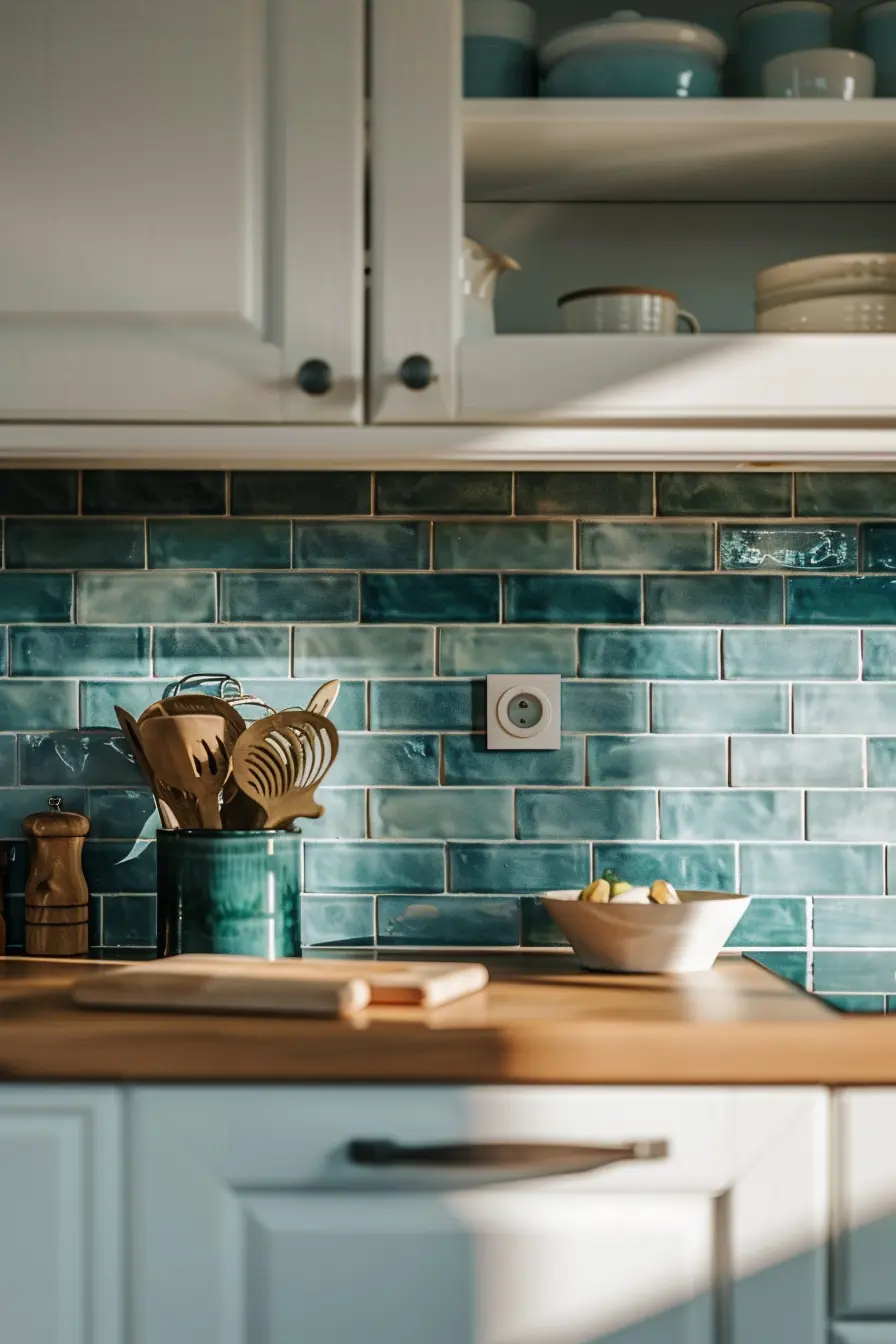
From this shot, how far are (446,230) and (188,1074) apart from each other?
877 millimetres

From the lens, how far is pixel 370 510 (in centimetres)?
180

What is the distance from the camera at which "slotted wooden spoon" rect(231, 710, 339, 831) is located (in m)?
1.55

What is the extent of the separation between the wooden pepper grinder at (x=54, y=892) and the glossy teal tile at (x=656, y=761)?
66 centimetres

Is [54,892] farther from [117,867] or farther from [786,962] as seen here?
[786,962]

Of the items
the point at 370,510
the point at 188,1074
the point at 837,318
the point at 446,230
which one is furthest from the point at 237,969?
the point at 837,318

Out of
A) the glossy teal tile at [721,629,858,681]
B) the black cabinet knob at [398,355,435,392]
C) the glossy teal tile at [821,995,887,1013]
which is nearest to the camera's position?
the glossy teal tile at [821,995,887,1013]

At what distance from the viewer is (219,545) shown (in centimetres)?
180

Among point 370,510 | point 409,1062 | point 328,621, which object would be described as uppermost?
point 370,510

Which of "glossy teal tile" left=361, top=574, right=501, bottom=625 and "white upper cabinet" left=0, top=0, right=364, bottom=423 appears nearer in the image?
"white upper cabinet" left=0, top=0, right=364, bottom=423

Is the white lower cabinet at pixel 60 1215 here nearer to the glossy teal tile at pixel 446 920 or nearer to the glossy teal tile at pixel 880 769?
the glossy teal tile at pixel 446 920

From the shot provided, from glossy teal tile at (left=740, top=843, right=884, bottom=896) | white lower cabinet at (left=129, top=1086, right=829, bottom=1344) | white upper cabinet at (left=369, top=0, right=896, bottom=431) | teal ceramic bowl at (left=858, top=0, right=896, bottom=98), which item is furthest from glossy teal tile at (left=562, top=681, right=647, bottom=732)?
teal ceramic bowl at (left=858, top=0, right=896, bottom=98)

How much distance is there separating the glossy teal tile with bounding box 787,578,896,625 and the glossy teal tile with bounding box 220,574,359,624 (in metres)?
0.57

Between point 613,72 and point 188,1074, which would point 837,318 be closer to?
point 613,72

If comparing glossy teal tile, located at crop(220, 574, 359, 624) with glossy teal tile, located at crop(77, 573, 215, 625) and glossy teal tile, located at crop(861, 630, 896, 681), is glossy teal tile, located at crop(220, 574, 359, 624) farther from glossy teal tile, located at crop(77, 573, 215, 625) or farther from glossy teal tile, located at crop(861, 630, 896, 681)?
glossy teal tile, located at crop(861, 630, 896, 681)
